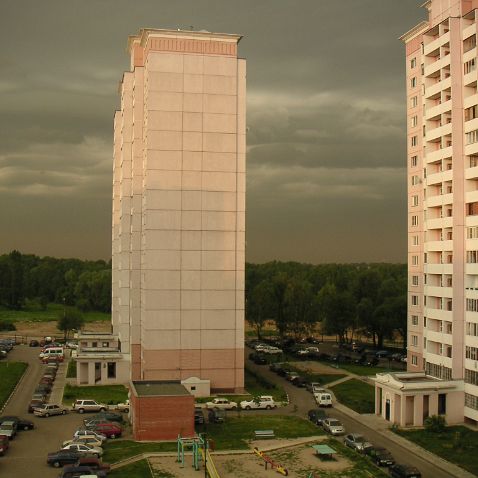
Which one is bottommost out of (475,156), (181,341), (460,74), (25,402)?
(25,402)

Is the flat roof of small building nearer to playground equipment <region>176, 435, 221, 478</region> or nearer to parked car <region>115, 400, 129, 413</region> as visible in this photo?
parked car <region>115, 400, 129, 413</region>

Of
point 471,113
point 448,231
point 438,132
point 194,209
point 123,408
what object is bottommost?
point 123,408

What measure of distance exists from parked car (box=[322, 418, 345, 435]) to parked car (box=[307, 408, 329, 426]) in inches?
34.4

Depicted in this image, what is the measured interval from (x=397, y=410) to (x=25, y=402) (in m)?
30.7

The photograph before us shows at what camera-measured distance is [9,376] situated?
71438 millimetres

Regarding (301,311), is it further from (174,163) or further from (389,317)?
(174,163)

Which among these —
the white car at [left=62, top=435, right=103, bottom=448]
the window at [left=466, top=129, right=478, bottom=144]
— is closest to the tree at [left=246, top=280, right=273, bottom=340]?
the window at [left=466, top=129, right=478, bottom=144]

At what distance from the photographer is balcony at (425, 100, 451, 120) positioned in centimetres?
5169

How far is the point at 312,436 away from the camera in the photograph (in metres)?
45.7

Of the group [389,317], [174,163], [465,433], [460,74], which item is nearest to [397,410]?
[465,433]

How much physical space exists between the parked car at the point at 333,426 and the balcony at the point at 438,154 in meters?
20.8

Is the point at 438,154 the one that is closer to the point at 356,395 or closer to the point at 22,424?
the point at 356,395

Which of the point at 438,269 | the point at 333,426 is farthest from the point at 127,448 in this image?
the point at 438,269

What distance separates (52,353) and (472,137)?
58274mm
